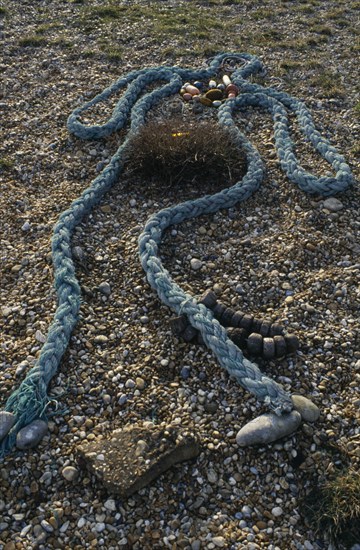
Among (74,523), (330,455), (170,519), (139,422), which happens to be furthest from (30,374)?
(330,455)

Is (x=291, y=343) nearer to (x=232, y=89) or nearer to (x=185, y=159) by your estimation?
(x=185, y=159)

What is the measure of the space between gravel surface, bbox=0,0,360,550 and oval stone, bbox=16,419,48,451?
4cm

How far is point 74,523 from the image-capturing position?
3230mm

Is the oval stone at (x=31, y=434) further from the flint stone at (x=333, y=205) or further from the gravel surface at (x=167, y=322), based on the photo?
the flint stone at (x=333, y=205)

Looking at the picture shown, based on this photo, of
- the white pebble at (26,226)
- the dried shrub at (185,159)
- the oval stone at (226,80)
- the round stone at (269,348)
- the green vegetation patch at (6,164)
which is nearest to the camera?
the round stone at (269,348)

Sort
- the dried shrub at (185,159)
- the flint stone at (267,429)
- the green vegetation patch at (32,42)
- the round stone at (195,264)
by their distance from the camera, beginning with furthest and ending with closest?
1. the green vegetation patch at (32,42)
2. the dried shrub at (185,159)
3. the round stone at (195,264)
4. the flint stone at (267,429)

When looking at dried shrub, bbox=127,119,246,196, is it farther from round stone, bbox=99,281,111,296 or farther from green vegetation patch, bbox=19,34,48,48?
green vegetation patch, bbox=19,34,48,48

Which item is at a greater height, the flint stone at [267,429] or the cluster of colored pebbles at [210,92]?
the cluster of colored pebbles at [210,92]

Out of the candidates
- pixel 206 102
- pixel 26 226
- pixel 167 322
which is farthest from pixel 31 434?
pixel 206 102

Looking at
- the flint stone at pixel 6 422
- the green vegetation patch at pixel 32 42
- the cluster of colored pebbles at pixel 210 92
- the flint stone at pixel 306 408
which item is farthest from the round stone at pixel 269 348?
the green vegetation patch at pixel 32 42

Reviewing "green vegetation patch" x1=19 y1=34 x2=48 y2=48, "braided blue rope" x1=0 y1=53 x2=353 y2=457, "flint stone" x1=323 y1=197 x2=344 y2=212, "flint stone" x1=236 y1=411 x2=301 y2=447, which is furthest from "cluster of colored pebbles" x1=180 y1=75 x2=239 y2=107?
"flint stone" x1=236 y1=411 x2=301 y2=447

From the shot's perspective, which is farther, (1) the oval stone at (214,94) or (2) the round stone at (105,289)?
(1) the oval stone at (214,94)

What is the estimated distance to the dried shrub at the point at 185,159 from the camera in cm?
560

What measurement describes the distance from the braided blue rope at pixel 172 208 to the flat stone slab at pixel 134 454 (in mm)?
503
